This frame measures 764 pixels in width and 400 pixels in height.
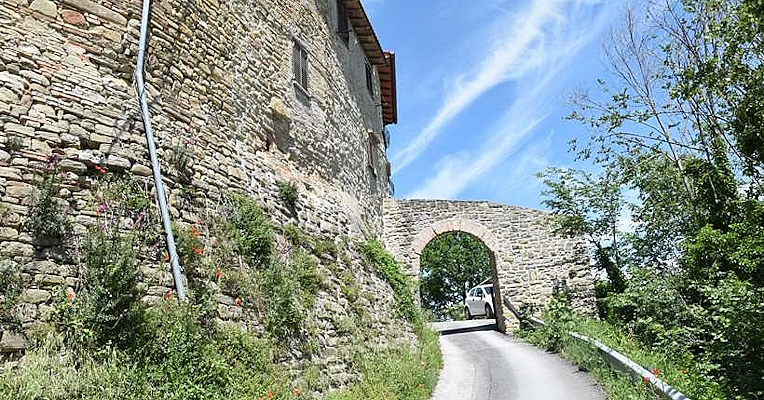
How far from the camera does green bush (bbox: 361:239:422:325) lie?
10.8 meters

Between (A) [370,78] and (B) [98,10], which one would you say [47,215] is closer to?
(B) [98,10]

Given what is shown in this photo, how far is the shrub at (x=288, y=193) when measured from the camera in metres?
8.10

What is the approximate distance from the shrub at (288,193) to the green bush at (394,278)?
265cm

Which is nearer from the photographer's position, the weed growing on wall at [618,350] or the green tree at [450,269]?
the weed growing on wall at [618,350]

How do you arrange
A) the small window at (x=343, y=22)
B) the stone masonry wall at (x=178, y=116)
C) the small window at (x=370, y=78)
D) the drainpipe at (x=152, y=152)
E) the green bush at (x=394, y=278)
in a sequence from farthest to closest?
the small window at (x=370, y=78)
the small window at (x=343, y=22)
the green bush at (x=394, y=278)
the drainpipe at (x=152, y=152)
the stone masonry wall at (x=178, y=116)

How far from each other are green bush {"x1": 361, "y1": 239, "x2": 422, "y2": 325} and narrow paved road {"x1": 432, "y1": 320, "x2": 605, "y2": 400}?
52.6 inches

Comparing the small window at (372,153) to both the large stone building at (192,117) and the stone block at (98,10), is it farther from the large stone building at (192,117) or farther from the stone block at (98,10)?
the stone block at (98,10)

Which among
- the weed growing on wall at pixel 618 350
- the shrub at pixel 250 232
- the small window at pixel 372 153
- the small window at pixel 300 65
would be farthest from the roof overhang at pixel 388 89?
the shrub at pixel 250 232

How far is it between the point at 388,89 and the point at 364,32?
355 centimetres

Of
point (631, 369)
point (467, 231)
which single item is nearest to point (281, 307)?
point (631, 369)

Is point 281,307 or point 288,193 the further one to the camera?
point 288,193

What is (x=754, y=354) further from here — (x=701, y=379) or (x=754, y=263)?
(x=754, y=263)

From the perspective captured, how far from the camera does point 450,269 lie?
3944cm

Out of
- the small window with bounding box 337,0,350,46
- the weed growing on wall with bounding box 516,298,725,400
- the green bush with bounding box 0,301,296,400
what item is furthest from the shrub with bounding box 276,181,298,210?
the small window with bounding box 337,0,350,46
